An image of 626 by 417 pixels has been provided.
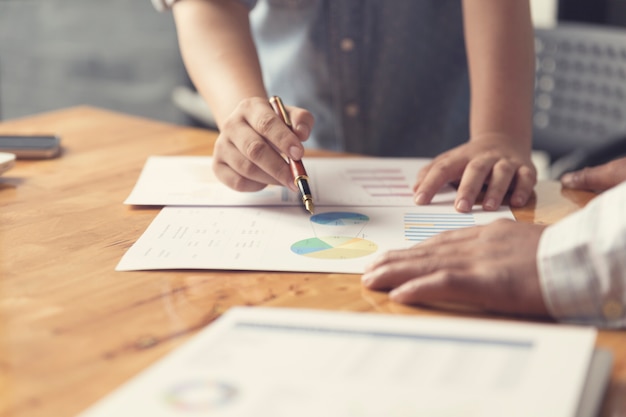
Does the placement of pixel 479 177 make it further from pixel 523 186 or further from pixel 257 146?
pixel 257 146

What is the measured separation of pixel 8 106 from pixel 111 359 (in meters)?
2.32

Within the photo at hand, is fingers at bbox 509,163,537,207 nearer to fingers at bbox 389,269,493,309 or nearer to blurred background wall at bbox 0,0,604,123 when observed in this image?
fingers at bbox 389,269,493,309

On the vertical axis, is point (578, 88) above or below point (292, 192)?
below

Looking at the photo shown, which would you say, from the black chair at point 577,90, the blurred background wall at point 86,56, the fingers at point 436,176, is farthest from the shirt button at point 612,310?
the blurred background wall at point 86,56

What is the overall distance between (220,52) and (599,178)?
21.3 inches

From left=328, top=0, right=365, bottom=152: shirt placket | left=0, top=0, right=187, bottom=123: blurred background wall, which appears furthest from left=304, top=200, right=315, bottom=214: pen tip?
left=0, top=0, right=187, bottom=123: blurred background wall

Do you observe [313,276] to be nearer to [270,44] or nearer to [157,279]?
[157,279]

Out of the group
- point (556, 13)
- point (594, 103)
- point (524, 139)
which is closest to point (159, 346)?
point (524, 139)

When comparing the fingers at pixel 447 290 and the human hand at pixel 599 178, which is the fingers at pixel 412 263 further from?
the human hand at pixel 599 178

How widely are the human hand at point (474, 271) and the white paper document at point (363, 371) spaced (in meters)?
0.07

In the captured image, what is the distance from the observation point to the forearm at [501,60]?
3.41ft

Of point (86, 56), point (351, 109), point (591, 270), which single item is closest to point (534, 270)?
point (591, 270)

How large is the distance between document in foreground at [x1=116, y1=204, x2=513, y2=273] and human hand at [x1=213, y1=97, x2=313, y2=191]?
0.05 metres

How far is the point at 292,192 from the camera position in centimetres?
92
